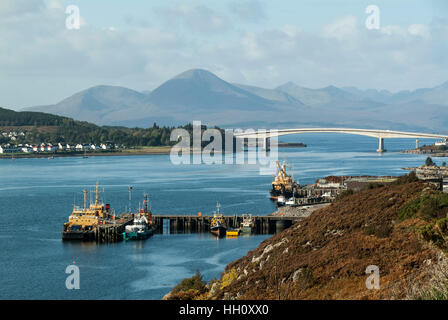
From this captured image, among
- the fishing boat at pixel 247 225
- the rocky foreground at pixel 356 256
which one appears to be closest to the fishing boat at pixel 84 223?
the fishing boat at pixel 247 225

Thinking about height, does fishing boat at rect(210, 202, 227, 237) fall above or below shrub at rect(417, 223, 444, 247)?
below

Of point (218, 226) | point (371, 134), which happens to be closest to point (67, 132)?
point (371, 134)

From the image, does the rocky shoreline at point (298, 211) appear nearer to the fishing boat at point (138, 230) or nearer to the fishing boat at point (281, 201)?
the fishing boat at point (281, 201)

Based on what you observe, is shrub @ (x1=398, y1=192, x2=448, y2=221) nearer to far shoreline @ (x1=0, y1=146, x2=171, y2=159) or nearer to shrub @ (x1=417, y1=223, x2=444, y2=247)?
shrub @ (x1=417, y1=223, x2=444, y2=247)

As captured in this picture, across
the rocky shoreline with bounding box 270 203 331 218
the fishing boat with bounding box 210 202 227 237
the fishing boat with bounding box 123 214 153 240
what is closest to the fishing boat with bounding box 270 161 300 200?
the rocky shoreline with bounding box 270 203 331 218

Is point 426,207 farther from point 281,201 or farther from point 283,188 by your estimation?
point 283,188

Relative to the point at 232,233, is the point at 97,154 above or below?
above
